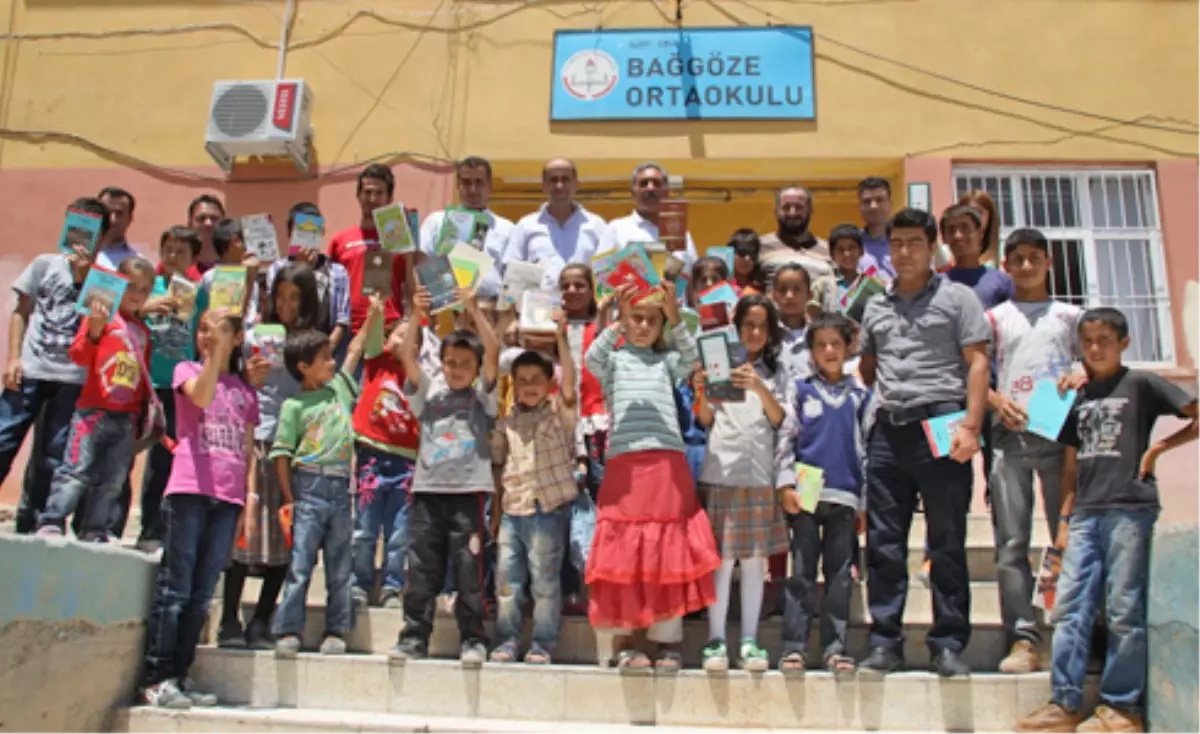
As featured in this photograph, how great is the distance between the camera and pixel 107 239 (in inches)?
231

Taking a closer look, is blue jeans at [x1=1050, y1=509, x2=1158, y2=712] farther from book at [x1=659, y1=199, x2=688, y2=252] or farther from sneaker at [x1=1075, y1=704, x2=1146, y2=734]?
book at [x1=659, y1=199, x2=688, y2=252]

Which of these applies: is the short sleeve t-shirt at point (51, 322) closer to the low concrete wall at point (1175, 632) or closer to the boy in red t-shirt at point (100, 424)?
the boy in red t-shirt at point (100, 424)

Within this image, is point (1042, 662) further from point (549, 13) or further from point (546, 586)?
point (549, 13)

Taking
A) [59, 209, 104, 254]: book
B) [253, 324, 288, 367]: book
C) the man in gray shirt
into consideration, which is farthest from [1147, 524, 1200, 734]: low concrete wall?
[59, 209, 104, 254]: book

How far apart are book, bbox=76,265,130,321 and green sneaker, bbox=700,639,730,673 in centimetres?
290

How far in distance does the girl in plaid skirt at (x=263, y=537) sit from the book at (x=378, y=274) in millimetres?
555

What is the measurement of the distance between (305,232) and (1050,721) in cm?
403

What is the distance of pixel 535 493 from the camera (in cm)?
424

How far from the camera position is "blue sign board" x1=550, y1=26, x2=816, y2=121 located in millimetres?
7855

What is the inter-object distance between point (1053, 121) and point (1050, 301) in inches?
153

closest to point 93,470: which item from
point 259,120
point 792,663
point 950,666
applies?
point 792,663

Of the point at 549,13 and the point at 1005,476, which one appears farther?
the point at 549,13

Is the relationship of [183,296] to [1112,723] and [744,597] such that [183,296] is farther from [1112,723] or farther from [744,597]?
[1112,723]

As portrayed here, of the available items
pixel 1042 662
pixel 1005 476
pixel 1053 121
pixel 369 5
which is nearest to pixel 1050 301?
pixel 1005 476
